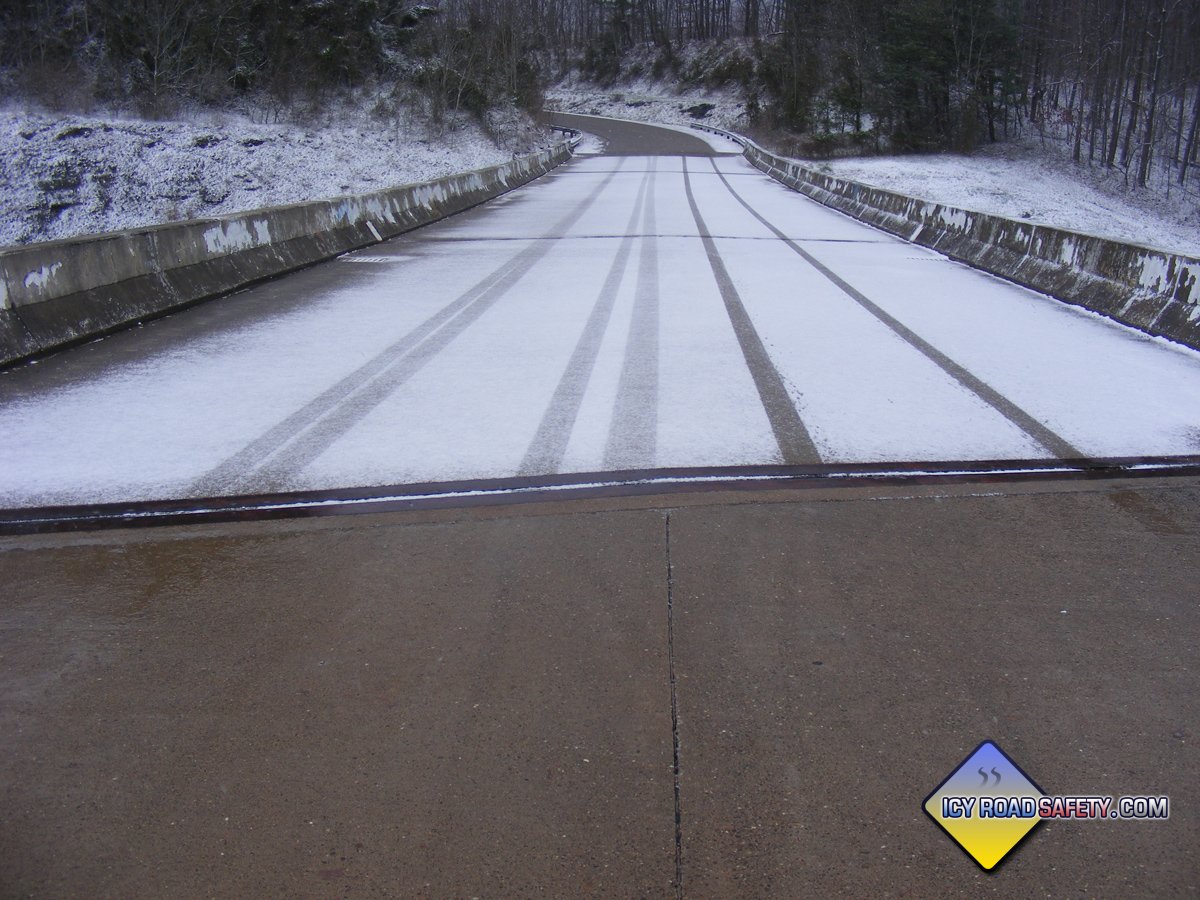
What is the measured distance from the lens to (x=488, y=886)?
2656 mm

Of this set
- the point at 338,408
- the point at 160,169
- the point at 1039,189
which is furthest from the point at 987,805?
the point at 1039,189

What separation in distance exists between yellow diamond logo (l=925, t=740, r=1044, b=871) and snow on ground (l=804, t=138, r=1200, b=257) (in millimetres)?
26552

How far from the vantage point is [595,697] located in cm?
352

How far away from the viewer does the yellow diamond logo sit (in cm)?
281

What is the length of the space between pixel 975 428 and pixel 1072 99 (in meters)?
54.1

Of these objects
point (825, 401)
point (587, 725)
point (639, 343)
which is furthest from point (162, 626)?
point (639, 343)

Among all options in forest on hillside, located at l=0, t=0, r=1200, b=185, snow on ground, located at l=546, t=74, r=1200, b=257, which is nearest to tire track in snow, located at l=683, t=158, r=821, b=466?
snow on ground, located at l=546, t=74, r=1200, b=257

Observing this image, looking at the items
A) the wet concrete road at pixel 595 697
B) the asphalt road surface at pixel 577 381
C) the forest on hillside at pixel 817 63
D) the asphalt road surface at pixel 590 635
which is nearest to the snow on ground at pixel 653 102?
the forest on hillside at pixel 817 63

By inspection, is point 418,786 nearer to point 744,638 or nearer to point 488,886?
point 488,886

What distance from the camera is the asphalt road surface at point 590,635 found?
281 cm

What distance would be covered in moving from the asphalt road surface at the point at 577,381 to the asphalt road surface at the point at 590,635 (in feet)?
0.16

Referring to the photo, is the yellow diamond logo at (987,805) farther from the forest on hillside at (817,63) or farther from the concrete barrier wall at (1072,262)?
the forest on hillside at (817,63)

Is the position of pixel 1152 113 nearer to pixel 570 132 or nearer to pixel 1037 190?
pixel 1037 190

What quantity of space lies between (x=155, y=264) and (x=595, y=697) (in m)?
8.89
